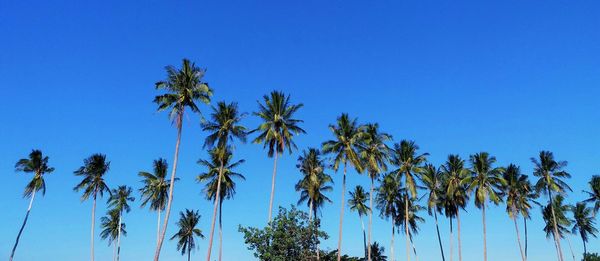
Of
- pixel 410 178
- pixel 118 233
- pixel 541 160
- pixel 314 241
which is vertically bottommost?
pixel 314 241

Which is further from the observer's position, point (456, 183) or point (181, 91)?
point (456, 183)

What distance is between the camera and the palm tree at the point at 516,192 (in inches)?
2406

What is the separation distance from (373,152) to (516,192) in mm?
24810

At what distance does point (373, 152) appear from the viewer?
1921 inches

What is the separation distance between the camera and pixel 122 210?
7012 centimetres

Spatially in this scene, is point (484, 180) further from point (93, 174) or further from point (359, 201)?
point (93, 174)

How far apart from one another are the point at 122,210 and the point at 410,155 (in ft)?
141

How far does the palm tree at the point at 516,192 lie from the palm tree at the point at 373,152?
20.9m

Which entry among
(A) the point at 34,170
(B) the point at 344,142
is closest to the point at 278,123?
(B) the point at 344,142

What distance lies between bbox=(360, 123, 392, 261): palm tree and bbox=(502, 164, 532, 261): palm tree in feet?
68.4

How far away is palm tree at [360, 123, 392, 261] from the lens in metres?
47.5

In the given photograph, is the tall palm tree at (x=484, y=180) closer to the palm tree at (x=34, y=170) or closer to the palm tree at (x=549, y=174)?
the palm tree at (x=549, y=174)

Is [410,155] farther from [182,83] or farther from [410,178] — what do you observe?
[182,83]

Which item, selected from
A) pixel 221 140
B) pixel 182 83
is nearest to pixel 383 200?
pixel 221 140
